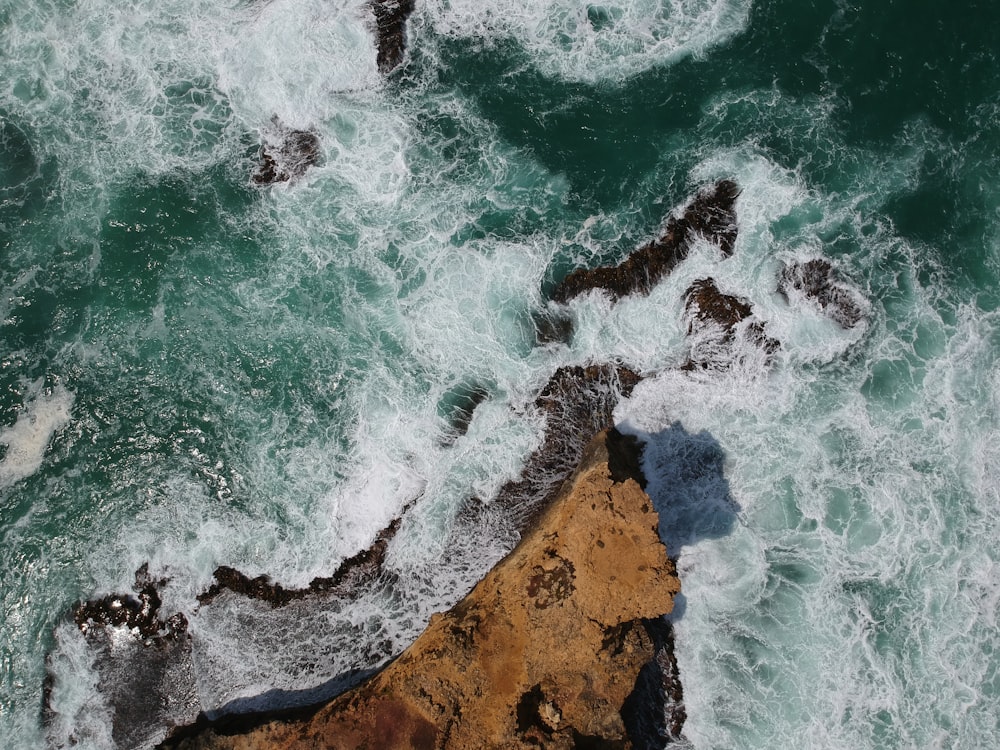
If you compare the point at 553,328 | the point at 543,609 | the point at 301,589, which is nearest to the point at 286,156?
the point at 553,328

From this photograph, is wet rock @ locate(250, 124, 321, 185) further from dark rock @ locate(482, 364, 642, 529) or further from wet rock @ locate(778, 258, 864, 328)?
wet rock @ locate(778, 258, 864, 328)

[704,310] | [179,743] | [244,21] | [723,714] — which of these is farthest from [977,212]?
[179,743]

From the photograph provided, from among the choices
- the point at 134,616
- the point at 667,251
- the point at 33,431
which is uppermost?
the point at 667,251

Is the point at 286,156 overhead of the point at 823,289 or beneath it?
beneath

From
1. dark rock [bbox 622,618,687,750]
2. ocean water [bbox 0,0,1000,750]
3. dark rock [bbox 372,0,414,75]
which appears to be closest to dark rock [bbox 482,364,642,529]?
ocean water [bbox 0,0,1000,750]

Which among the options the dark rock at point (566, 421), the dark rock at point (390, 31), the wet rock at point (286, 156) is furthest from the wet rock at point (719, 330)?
the wet rock at point (286, 156)

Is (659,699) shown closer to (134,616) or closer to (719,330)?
(719,330)
